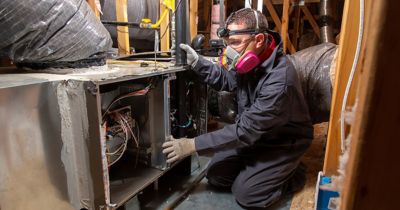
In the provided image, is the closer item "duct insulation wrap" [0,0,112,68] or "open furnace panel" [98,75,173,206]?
"duct insulation wrap" [0,0,112,68]

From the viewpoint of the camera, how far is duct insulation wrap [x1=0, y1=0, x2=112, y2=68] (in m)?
0.83

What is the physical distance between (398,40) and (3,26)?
0.99m

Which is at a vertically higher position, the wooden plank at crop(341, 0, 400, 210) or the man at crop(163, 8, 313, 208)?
the wooden plank at crop(341, 0, 400, 210)

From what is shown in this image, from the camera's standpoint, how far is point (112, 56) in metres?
1.57

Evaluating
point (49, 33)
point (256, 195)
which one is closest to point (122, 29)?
point (49, 33)

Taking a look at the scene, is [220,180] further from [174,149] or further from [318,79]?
[318,79]

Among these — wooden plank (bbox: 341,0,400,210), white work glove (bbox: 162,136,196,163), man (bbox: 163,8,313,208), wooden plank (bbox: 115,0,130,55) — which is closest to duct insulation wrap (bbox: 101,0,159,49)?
wooden plank (bbox: 115,0,130,55)

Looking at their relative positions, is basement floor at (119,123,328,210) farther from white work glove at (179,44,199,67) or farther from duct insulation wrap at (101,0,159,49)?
duct insulation wrap at (101,0,159,49)

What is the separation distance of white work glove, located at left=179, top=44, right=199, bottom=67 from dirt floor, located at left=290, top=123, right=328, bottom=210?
35.2 inches

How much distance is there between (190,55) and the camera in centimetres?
136

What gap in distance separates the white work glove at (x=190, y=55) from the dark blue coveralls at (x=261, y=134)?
32 mm

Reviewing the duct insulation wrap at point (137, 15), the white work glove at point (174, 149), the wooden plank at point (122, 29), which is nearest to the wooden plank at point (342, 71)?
the white work glove at point (174, 149)

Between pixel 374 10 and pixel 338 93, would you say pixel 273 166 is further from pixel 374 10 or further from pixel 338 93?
pixel 374 10

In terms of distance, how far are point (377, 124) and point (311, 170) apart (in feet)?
5.48
